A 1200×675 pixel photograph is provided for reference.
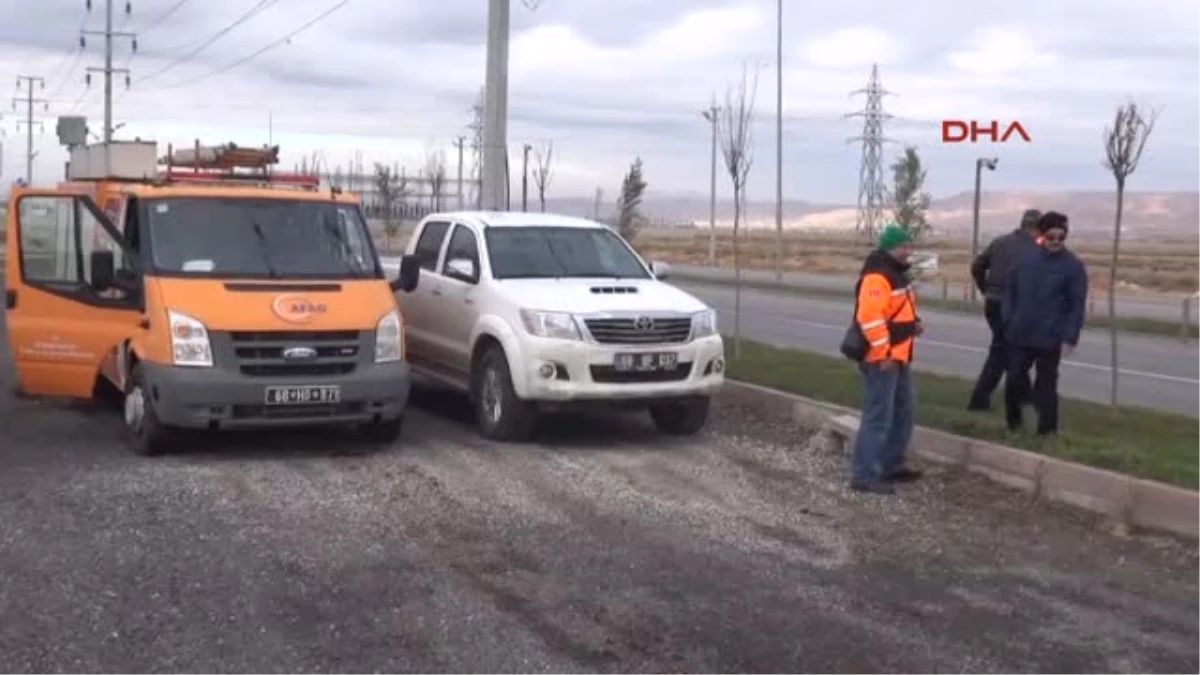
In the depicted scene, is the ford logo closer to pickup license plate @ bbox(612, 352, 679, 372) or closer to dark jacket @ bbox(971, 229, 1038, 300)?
pickup license plate @ bbox(612, 352, 679, 372)

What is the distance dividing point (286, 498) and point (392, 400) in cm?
186

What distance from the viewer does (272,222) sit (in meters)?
12.1

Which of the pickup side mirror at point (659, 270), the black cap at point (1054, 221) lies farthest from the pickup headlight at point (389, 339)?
the black cap at point (1054, 221)

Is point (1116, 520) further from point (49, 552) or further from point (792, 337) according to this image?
point (792, 337)

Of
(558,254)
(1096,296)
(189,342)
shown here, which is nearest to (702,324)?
(558,254)

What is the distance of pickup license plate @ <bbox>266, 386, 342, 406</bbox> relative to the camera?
10.9 metres

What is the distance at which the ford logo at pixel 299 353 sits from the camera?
36.1 ft

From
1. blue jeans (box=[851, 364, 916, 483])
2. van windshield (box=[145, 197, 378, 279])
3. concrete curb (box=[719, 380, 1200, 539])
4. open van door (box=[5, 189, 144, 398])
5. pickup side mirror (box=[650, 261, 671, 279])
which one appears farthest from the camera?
pickup side mirror (box=[650, 261, 671, 279])

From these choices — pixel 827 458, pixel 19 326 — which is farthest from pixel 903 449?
pixel 19 326

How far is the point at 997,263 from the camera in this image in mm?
12594

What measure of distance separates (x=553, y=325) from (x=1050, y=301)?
3587 mm

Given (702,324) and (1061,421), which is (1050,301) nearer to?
(1061,421)

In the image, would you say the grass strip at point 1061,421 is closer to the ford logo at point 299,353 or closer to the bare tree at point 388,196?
the ford logo at point 299,353

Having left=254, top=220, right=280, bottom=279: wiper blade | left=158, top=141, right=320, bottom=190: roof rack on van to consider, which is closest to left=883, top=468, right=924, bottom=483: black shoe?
left=254, top=220, right=280, bottom=279: wiper blade
